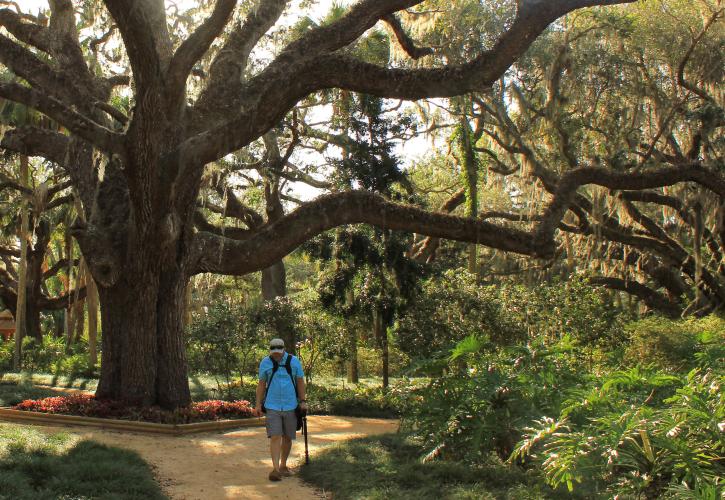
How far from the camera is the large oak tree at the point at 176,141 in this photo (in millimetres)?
10641

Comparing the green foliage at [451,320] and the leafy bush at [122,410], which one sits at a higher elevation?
the green foliage at [451,320]

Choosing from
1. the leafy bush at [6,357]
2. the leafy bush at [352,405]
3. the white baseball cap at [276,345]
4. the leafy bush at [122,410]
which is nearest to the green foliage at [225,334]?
the leafy bush at [352,405]

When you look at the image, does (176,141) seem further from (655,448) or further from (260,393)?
(655,448)

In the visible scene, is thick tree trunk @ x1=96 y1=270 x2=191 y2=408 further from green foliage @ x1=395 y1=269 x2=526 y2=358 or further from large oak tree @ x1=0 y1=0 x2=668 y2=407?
green foliage @ x1=395 y1=269 x2=526 y2=358

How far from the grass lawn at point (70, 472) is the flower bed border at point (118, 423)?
214 centimetres

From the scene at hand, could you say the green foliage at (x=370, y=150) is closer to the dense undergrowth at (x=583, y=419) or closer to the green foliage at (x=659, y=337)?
the green foliage at (x=659, y=337)

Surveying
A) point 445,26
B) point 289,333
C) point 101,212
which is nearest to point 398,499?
point 101,212

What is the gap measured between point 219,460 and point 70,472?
225cm

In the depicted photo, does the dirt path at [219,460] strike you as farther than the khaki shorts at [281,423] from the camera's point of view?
No

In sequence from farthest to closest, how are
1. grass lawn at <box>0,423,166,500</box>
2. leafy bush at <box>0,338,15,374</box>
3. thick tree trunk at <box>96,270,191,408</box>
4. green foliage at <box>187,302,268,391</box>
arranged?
1. leafy bush at <box>0,338,15,374</box>
2. green foliage at <box>187,302,268,391</box>
3. thick tree trunk at <box>96,270,191,408</box>
4. grass lawn at <box>0,423,166,500</box>

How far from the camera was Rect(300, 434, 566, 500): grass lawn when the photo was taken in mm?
6547

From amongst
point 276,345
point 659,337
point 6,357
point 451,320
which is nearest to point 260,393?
point 276,345

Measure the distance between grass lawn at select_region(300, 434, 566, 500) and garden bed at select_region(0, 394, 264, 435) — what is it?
294cm

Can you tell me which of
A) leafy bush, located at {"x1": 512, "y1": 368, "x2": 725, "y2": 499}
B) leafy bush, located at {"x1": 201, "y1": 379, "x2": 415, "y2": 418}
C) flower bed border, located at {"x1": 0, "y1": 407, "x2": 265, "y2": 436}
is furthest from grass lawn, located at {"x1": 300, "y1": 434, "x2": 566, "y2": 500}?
leafy bush, located at {"x1": 201, "y1": 379, "x2": 415, "y2": 418}
